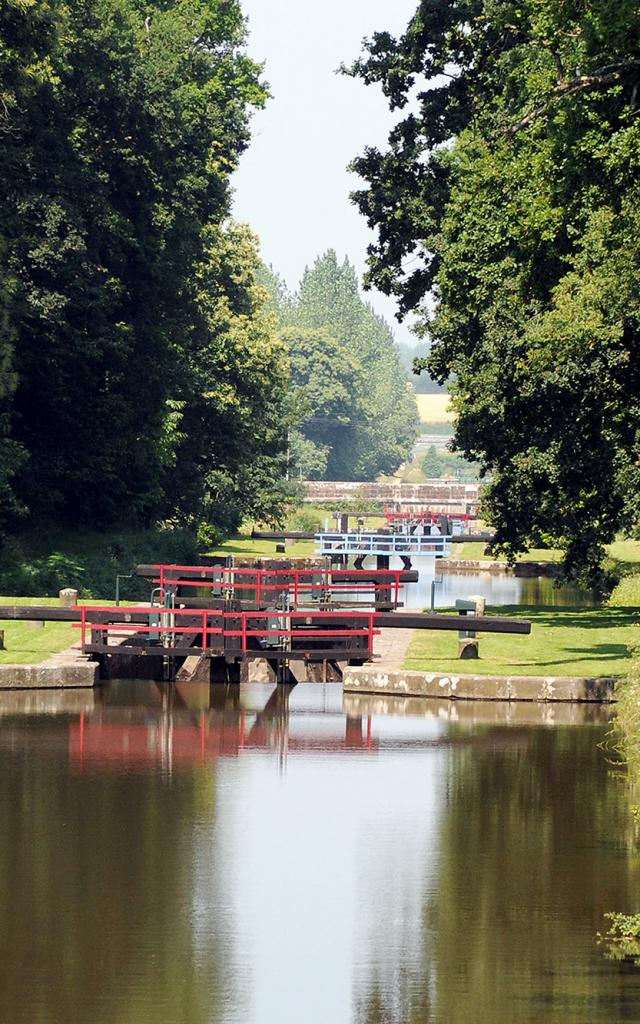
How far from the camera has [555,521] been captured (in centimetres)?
4825

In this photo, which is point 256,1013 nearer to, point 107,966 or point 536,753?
point 107,966

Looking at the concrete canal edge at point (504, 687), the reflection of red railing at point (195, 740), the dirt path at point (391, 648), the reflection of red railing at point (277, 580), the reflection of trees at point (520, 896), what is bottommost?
the reflection of trees at point (520, 896)

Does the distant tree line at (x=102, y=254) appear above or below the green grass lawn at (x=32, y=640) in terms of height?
above

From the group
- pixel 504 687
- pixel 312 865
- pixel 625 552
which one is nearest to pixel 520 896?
pixel 312 865

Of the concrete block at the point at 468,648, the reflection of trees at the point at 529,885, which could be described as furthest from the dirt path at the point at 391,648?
the reflection of trees at the point at 529,885

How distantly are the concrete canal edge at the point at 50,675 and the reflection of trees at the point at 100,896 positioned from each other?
6325mm

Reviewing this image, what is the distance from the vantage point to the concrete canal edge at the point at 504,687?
31078mm

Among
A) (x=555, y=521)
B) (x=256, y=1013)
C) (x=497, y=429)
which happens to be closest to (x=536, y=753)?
(x=256, y=1013)

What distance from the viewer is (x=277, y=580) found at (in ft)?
193

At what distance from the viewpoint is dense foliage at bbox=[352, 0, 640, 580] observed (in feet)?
101

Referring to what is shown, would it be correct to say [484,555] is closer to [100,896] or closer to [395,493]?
[100,896]

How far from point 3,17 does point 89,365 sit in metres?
12.2

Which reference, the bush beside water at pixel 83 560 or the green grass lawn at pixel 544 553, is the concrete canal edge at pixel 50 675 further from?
the green grass lawn at pixel 544 553

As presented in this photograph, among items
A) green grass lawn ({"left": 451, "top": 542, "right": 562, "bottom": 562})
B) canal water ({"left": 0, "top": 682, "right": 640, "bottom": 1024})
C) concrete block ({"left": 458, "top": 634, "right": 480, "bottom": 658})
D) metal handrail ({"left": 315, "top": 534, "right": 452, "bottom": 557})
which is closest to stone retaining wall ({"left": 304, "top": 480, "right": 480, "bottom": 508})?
green grass lawn ({"left": 451, "top": 542, "right": 562, "bottom": 562})
